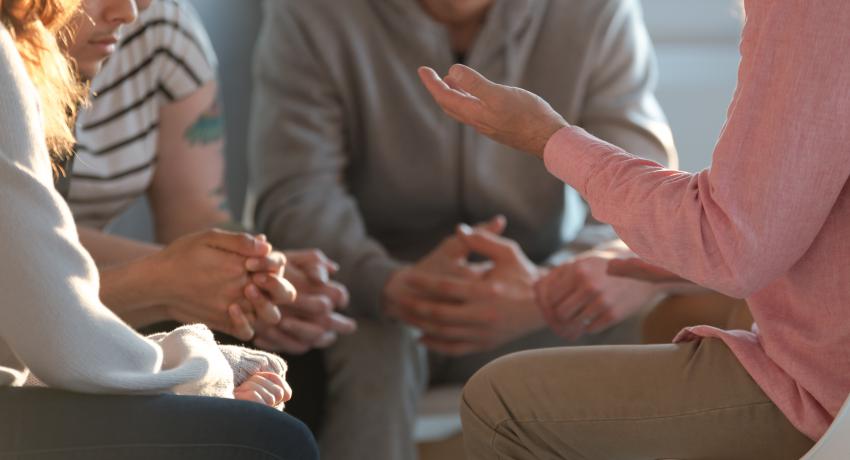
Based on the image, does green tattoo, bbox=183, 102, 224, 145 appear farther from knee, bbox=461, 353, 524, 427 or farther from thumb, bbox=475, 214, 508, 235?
knee, bbox=461, 353, 524, 427

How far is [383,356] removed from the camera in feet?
5.75

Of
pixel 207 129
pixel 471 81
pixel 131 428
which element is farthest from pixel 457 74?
pixel 207 129

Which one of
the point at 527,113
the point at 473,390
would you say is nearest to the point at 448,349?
the point at 473,390

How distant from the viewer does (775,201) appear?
88 cm

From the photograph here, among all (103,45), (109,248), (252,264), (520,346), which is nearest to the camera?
(103,45)

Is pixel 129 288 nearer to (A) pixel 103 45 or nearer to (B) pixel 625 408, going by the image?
(A) pixel 103 45

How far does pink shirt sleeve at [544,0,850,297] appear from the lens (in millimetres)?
865

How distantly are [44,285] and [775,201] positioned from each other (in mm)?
517

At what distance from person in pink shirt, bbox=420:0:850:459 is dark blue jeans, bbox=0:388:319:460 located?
0.86 ft

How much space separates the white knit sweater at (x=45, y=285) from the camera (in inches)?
34.5

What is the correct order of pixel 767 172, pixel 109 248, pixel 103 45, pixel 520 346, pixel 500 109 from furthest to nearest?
1. pixel 520 346
2. pixel 109 248
3. pixel 103 45
4. pixel 500 109
5. pixel 767 172

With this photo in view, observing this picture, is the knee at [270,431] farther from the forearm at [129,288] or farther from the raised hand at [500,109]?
the forearm at [129,288]

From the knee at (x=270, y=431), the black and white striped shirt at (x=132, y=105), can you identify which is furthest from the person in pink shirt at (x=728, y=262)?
the black and white striped shirt at (x=132, y=105)

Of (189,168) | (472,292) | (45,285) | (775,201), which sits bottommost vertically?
(472,292)
